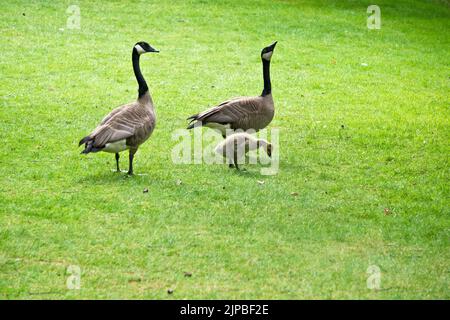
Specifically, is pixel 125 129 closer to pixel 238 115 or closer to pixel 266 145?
pixel 238 115

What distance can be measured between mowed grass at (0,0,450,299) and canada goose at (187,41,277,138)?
0.71 metres

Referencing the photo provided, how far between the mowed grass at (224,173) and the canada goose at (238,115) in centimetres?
71

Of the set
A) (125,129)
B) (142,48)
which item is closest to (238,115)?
(142,48)

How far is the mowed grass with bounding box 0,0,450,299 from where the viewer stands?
23.6 ft

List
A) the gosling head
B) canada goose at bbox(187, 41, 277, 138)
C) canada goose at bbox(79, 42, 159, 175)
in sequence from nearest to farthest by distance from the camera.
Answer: canada goose at bbox(79, 42, 159, 175)
the gosling head
canada goose at bbox(187, 41, 277, 138)

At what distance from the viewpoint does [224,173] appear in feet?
33.7

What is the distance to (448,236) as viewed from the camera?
8.29 metres

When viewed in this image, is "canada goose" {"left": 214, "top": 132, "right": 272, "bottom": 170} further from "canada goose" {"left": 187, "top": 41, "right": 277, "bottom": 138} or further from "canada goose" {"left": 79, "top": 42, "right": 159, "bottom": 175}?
"canada goose" {"left": 79, "top": 42, "right": 159, "bottom": 175}

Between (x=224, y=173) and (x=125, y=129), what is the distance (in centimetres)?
160

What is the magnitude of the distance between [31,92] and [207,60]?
4.65 metres

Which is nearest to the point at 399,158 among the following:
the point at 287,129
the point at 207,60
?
the point at 287,129

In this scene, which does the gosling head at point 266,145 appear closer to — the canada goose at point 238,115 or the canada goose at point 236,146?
the canada goose at point 236,146

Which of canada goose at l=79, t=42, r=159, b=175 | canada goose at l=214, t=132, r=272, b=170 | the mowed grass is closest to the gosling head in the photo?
canada goose at l=214, t=132, r=272, b=170

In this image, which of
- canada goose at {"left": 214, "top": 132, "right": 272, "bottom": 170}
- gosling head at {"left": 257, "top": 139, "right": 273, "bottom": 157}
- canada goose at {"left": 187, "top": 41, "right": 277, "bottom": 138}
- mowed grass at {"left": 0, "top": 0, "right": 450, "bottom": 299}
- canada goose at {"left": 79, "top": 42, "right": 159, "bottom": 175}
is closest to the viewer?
mowed grass at {"left": 0, "top": 0, "right": 450, "bottom": 299}
